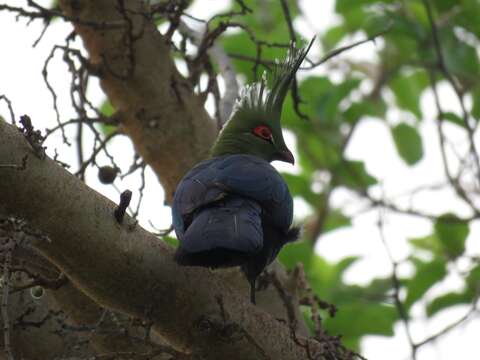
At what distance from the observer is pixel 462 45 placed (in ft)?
18.9

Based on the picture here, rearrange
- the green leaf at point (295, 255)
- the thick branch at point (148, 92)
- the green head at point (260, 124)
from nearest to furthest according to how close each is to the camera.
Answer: the thick branch at point (148, 92)
the green head at point (260, 124)
the green leaf at point (295, 255)

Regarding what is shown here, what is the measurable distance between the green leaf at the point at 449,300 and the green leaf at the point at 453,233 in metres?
0.30

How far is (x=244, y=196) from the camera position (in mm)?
3381

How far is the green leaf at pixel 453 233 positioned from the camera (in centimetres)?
548

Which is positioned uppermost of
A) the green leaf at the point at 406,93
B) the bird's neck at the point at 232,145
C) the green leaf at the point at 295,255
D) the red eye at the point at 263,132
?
the green leaf at the point at 406,93

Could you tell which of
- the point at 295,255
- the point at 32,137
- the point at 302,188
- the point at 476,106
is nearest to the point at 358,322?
the point at 295,255

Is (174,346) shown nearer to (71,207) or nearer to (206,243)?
(206,243)

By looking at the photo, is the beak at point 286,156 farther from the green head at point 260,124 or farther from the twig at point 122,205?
the twig at point 122,205

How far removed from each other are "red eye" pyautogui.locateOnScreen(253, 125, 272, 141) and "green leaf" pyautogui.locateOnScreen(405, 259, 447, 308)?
55.8 inches

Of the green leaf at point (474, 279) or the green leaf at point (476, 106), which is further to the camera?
the green leaf at point (476, 106)

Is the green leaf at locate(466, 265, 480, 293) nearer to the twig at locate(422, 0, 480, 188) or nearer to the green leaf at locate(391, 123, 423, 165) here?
the twig at locate(422, 0, 480, 188)

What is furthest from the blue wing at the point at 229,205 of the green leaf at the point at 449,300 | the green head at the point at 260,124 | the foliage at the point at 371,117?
the green leaf at the point at 449,300

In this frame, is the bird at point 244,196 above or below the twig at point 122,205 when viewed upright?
above

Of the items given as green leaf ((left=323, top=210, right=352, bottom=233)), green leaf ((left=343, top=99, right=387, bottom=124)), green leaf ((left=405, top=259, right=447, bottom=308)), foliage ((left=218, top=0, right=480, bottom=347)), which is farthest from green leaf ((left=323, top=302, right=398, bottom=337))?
green leaf ((left=323, top=210, right=352, bottom=233))
